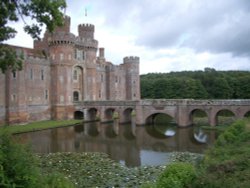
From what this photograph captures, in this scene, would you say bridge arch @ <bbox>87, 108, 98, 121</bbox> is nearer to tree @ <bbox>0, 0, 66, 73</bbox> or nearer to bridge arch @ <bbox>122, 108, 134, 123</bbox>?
bridge arch @ <bbox>122, 108, 134, 123</bbox>

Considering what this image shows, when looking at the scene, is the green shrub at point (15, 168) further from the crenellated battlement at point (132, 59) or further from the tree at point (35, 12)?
the crenellated battlement at point (132, 59)

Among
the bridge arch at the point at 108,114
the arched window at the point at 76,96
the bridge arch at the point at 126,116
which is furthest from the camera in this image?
the arched window at the point at 76,96

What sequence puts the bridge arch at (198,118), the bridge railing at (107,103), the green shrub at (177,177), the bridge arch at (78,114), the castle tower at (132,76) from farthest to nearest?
the castle tower at (132,76), the bridge arch at (78,114), the bridge railing at (107,103), the bridge arch at (198,118), the green shrub at (177,177)

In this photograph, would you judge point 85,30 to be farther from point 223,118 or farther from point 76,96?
point 223,118

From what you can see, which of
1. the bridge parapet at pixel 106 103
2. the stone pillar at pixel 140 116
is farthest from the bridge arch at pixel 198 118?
the bridge parapet at pixel 106 103

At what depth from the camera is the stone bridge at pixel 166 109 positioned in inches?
1350

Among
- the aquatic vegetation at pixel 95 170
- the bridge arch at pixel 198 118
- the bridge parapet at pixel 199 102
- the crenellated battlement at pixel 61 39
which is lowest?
the aquatic vegetation at pixel 95 170

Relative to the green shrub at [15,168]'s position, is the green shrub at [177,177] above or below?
below

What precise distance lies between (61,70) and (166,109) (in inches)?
584

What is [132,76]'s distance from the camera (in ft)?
185

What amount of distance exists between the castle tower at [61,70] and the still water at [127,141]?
4731mm

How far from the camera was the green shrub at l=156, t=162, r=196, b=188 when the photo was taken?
415 inches

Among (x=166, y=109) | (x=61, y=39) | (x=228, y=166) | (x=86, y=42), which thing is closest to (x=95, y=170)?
(x=228, y=166)

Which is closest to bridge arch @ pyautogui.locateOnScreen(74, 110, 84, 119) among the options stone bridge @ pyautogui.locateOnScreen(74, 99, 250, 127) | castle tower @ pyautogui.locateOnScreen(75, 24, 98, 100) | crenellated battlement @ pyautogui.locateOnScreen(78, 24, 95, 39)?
stone bridge @ pyautogui.locateOnScreen(74, 99, 250, 127)
